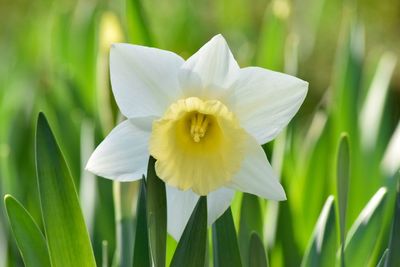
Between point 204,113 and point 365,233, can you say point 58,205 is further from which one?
point 365,233

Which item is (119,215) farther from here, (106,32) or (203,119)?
(106,32)

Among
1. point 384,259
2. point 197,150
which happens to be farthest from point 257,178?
point 384,259

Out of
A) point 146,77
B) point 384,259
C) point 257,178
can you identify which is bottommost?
point 384,259

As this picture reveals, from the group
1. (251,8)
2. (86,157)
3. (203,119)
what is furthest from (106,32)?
(251,8)

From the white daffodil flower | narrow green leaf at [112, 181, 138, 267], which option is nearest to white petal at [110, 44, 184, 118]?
the white daffodil flower

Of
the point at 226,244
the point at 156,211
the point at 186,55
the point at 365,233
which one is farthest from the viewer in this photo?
the point at 186,55

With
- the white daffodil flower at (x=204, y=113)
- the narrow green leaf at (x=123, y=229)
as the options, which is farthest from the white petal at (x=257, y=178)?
the narrow green leaf at (x=123, y=229)

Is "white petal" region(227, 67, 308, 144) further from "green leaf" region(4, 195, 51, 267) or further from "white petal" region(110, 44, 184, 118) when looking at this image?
"green leaf" region(4, 195, 51, 267)
